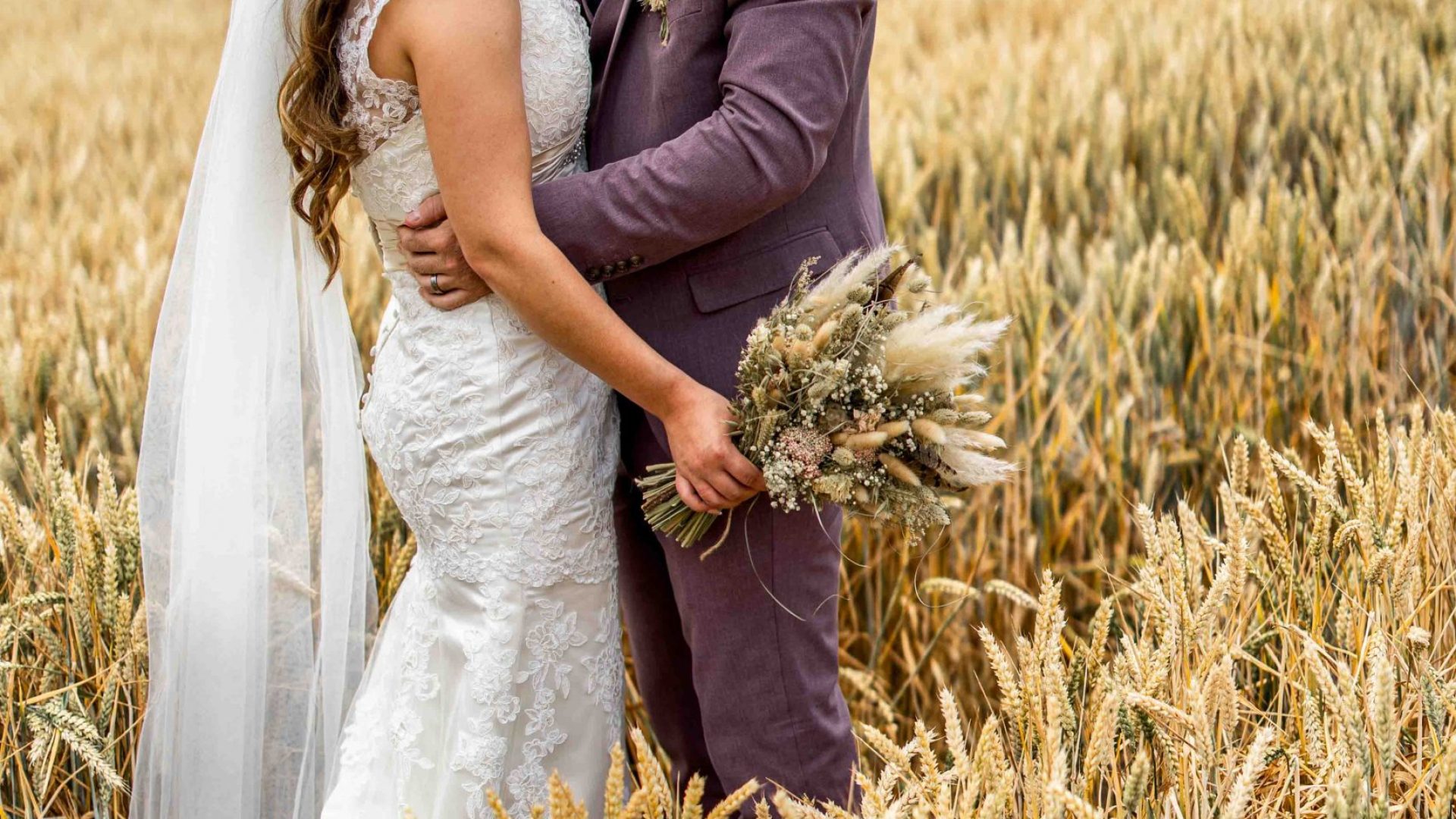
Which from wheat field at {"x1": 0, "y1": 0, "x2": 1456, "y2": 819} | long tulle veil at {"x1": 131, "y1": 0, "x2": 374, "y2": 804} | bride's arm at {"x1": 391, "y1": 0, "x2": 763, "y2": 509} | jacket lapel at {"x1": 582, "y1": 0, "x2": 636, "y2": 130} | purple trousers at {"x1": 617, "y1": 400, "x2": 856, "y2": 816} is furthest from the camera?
long tulle veil at {"x1": 131, "y1": 0, "x2": 374, "y2": 804}

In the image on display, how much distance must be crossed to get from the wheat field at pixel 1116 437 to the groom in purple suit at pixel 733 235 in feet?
0.77

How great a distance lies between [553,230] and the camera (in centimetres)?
168

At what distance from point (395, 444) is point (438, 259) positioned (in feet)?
0.96

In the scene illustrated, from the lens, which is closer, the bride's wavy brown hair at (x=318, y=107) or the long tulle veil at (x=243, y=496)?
the bride's wavy brown hair at (x=318, y=107)

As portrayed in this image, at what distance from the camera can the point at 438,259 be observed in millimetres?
1765

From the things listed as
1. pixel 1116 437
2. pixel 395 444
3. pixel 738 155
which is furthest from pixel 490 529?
pixel 1116 437

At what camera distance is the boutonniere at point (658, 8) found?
1646 mm

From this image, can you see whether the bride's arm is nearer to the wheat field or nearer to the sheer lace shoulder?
the sheer lace shoulder

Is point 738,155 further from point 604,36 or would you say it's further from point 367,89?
point 367,89

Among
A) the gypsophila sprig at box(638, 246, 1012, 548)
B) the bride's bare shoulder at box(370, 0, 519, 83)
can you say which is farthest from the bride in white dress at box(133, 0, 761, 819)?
the gypsophila sprig at box(638, 246, 1012, 548)

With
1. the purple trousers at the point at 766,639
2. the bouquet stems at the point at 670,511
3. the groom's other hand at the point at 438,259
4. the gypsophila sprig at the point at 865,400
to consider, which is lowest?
the purple trousers at the point at 766,639

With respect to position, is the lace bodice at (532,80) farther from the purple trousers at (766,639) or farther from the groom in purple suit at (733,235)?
the purple trousers at (766,639)

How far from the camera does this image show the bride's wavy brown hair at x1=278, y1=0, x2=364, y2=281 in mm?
1672

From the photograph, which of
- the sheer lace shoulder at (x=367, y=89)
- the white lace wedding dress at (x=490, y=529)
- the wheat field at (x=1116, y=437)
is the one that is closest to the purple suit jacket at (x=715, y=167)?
the white lace wedding dress at (x=490, y=529)
